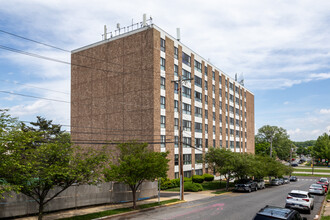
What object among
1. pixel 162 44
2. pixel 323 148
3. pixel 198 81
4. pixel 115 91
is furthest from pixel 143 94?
pixel 323 148

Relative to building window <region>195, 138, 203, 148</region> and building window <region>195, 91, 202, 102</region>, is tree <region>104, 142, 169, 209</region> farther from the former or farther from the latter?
building window <region>195, 91, 202, 102</region>

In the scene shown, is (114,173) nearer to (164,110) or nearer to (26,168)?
(26,168)

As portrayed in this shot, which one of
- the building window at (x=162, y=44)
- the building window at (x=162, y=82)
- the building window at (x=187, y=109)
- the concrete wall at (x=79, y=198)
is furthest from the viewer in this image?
the building window at (x=187, y=109)

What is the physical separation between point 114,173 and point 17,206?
7145 millimetres

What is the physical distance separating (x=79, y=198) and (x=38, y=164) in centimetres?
797

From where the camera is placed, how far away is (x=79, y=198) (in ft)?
74.8

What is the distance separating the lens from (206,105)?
58.4m

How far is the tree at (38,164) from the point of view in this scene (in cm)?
1447

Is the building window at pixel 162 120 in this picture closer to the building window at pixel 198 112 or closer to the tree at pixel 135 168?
the building window at pixel 198 112

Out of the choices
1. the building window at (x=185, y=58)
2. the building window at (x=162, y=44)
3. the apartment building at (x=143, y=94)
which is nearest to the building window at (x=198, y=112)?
the apartment building at (x=143, y=94)

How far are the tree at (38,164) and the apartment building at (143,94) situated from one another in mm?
19185

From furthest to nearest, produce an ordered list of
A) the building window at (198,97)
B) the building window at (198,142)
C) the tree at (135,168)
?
the building window at (198,97)
the building window at (198,142)
the tree at (135,168)

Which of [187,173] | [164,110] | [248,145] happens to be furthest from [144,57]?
[248,145]

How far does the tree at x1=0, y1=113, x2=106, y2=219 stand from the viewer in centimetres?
1447
